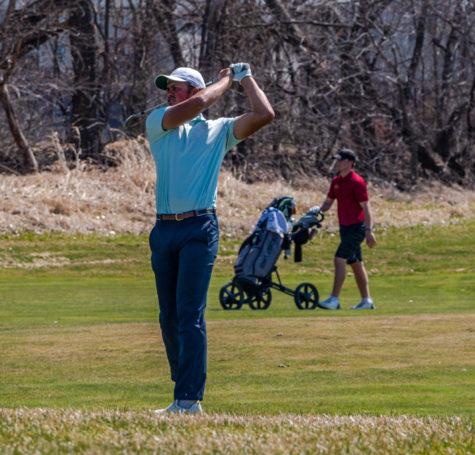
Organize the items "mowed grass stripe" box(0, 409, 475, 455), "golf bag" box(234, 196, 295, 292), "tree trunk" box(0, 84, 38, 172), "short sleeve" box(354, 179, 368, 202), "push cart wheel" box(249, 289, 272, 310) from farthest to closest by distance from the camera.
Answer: "tree trunk" box(0, 84, 38, 172)
"push cart wheel" box(249, 289, 272, 310)
"golf bag" box(234, 196, 295, 292)
"short sleeve" box(354, 179, 368, 202)
"mowed grass stripe" box(0, 409, 475, 455)

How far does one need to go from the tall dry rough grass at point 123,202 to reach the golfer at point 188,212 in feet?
62.2

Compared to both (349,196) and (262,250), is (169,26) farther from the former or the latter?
(349,196)

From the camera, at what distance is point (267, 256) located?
17125mm

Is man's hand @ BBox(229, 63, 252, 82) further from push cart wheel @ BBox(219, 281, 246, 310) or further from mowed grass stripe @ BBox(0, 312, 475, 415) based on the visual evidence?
push cart wheel @ BBox(219, 281, 246, 310)

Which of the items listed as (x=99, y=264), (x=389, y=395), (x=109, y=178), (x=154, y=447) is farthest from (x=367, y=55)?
(x=154, y=447)

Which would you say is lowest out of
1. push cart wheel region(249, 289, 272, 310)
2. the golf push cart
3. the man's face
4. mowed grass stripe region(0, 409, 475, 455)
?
push cart wheel region(249, 289, 272, 310)

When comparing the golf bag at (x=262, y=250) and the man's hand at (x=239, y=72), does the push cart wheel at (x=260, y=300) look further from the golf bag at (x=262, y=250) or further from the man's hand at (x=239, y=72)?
the man's hand at (x=239, y=72)

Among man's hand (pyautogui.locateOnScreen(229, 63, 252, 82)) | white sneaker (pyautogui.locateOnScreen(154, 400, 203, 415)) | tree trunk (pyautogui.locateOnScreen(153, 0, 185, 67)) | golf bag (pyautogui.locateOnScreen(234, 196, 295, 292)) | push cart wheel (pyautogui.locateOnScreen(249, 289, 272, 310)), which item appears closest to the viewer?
white sneaker (pyautogui.locateOnScreen(154, 400, 203, 415))

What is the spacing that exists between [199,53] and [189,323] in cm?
2867

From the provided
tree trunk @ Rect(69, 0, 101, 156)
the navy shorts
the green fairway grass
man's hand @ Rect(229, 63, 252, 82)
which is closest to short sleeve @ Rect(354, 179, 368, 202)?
the navy shorts

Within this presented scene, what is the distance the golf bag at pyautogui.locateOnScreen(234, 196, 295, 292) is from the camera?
56.1 ft

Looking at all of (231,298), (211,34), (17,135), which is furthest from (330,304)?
(211,34)

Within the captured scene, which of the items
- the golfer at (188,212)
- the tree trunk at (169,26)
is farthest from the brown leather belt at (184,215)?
the tree trunk at (169,26)

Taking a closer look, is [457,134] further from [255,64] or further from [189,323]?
[189,323]
